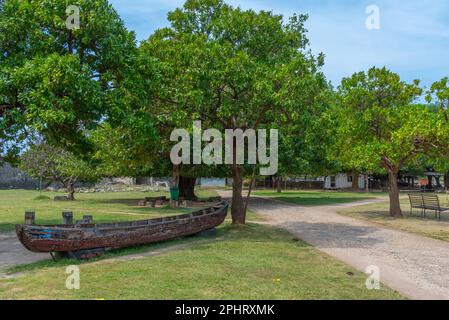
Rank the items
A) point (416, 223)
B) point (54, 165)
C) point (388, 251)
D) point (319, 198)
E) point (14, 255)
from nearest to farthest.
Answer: point (14, 255), point (388, 251), point (416, 223), point (54, 165), point (319, 198)

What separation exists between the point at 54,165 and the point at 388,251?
107ft

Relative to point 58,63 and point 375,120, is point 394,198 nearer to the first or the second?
point 375,120

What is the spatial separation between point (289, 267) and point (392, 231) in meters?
8.44

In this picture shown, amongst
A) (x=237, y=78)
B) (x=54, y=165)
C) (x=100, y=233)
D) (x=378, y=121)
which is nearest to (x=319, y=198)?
(x=378, y=121)

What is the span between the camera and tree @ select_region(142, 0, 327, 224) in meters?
13.8

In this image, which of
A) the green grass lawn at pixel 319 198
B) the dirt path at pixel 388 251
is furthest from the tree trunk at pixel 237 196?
the green grass lawn at pixel 319 198

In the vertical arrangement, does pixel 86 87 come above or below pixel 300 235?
above

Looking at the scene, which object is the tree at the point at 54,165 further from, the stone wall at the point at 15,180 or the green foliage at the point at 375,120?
the stone wall at the point at 15,180

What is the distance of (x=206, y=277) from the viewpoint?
27.6 feet

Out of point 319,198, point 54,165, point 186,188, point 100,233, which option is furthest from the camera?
point 319,198

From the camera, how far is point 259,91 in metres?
13.7

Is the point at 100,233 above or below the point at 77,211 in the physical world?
above
